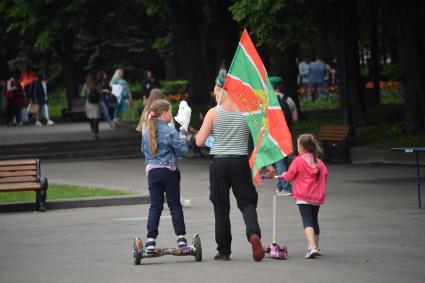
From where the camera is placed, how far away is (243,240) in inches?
562

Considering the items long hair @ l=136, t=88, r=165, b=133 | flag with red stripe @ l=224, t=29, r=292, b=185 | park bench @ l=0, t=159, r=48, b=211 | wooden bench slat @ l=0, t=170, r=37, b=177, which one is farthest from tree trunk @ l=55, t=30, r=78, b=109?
flag with red stripe @ l=224, t=29, r=292, b=185

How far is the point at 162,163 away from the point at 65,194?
838cm

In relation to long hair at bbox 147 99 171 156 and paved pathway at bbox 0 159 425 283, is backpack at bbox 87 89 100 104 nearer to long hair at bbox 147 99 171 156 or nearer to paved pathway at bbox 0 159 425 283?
paved pathway at bbox 0 159 425 283

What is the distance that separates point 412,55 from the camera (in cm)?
2819

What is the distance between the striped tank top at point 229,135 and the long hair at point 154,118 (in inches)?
23.9

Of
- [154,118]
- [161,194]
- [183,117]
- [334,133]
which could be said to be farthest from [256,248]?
[334,133]

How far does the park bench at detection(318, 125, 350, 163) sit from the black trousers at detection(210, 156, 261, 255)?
14905 mm

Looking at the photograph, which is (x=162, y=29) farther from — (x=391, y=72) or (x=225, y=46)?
(x=225, y=46)

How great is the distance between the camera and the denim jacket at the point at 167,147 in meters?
12.7

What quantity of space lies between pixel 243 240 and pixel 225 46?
1018 inches

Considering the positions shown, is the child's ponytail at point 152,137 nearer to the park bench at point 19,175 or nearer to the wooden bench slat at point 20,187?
the wooden bench slat at point 20,187

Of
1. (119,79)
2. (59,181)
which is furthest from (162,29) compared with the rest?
(59,181)

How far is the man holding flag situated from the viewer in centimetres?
1242

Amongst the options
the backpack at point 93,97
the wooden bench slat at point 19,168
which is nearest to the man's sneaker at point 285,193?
the wooden bench slat at point 19,168
